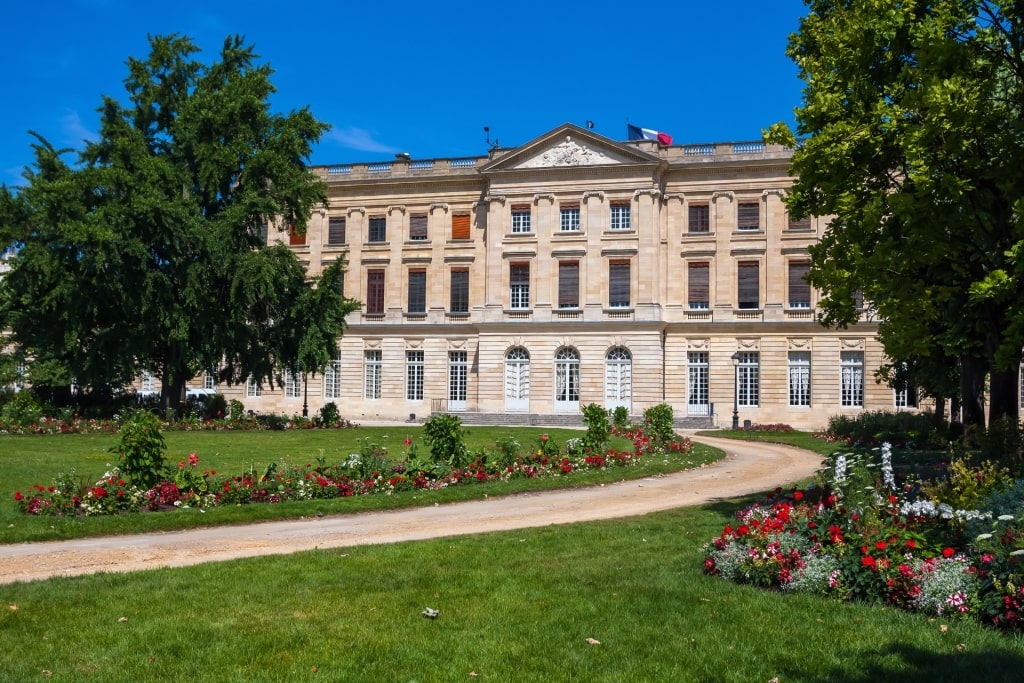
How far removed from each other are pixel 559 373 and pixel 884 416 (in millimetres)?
16275

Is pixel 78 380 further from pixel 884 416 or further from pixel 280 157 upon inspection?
pixel 884 416

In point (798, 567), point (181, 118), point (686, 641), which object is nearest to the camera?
point (686, 641)

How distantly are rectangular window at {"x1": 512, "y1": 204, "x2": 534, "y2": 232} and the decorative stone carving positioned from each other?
2111 millimetres

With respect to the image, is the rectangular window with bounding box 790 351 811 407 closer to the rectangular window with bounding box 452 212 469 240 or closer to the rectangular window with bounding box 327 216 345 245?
the rectangular window with bounding box 452 212 469 240

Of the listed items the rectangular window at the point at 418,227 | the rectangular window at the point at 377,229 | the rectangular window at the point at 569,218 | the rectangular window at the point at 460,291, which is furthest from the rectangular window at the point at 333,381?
the rectangular window at the point at 569,218

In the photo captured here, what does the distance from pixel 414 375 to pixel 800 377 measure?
19759mm

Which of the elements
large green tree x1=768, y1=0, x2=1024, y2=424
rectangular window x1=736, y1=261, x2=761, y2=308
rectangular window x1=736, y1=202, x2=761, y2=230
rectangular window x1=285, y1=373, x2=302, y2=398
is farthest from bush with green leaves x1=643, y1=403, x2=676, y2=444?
rectangular window x1=285, y1=373, x2=302, y2=398

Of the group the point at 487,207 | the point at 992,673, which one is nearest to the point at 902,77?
the point at 992,673

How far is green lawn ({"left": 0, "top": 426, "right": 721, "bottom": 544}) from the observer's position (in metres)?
11.4

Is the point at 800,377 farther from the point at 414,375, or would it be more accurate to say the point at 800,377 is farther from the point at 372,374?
the point at 372,374

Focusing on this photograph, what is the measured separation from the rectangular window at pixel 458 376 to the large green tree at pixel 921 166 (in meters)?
33.1

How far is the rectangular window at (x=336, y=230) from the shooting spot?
49219 millimetres

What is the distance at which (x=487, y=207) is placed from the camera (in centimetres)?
4684

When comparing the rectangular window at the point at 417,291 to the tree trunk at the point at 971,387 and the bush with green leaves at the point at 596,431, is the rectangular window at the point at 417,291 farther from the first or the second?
the tree trunk at the point at 971,387
